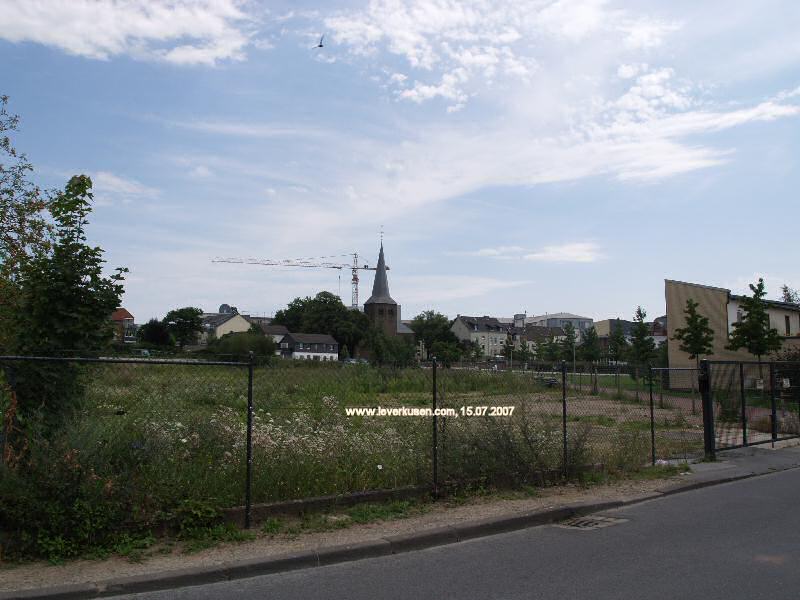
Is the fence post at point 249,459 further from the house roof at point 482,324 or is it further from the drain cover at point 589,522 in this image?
the house roof at point 482,324

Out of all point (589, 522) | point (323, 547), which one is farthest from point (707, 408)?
point (323, 547)

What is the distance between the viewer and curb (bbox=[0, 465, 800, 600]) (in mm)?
5602

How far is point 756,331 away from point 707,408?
23.4 meters

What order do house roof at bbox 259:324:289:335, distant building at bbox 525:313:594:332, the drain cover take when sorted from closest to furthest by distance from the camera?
the drain cover < house roof at bbox 259:324:289:335 < distant building at bbox 525:313:594:332

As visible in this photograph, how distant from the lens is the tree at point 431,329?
140125 millimetres

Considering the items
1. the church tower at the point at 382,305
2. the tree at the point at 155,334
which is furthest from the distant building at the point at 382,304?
the tree at the point at 155,334

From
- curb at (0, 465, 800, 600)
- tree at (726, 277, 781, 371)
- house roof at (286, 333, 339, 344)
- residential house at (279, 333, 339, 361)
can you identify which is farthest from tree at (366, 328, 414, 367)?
tree at (726, 277, 781, 371)

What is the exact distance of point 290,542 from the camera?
708 centimetres

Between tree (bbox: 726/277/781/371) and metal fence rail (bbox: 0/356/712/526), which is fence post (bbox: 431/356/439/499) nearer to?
metal fence rail (bbox: 0/356/712/526)

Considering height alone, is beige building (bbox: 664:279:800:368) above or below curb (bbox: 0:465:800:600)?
above

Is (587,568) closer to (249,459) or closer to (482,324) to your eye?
(249,459)

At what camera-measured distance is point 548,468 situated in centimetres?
1058

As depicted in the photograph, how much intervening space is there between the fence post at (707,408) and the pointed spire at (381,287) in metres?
131

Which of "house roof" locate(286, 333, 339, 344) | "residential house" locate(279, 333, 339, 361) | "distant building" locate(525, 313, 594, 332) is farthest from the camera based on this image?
"distant building" locate(525, 313, 594, 332)
